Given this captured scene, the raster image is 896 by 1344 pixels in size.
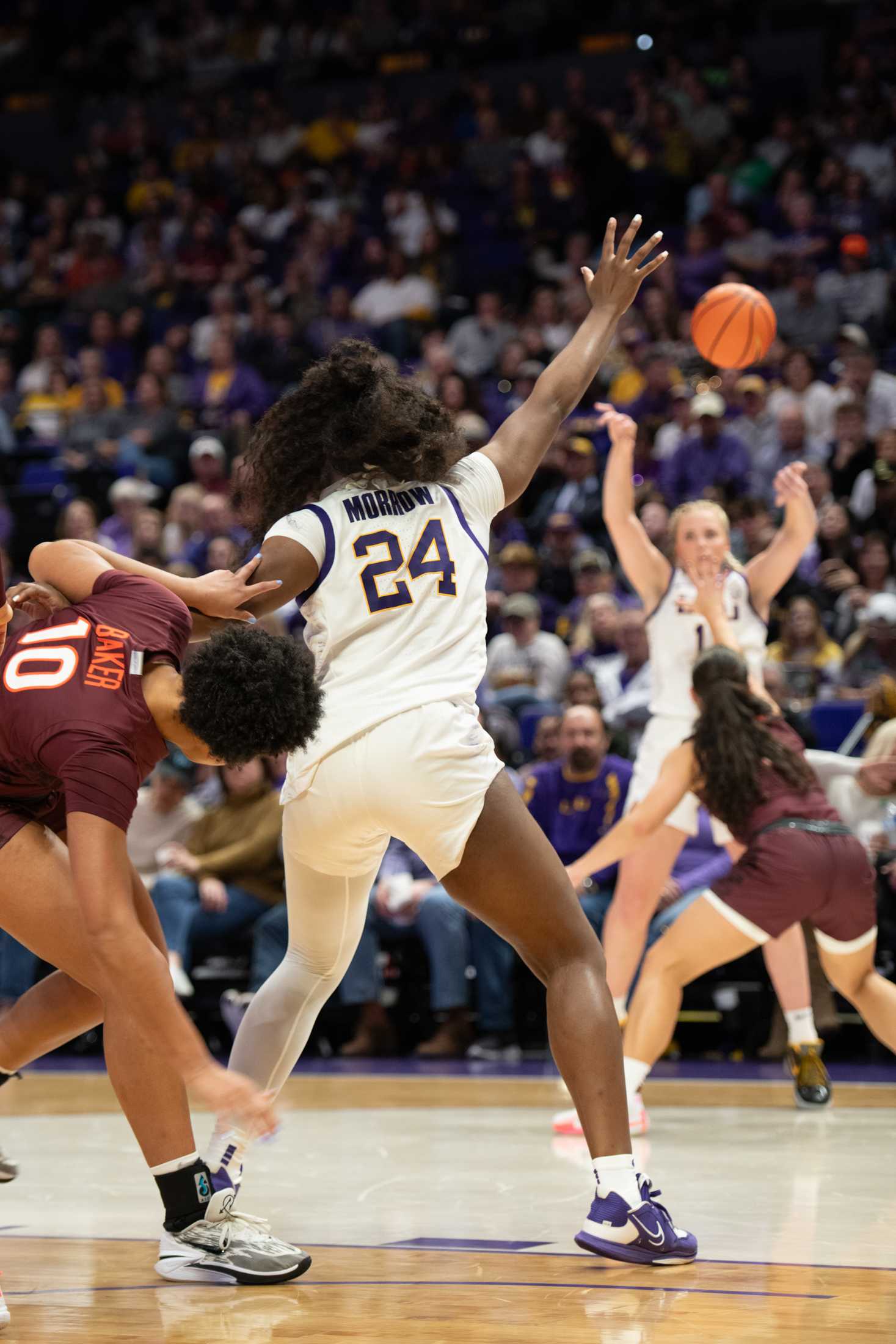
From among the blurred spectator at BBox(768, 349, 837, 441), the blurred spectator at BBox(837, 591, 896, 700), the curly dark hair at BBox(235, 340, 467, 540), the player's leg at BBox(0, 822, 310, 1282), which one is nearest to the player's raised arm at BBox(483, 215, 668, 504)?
the curly dark hair at BBox(235, 340, 467, 540)

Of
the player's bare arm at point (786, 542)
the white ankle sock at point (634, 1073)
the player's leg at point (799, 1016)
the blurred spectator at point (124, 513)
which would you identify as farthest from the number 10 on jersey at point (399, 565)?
the blurred spectator at point (124, 513)

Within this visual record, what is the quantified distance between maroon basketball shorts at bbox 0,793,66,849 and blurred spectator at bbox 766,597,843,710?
5607 millimetres

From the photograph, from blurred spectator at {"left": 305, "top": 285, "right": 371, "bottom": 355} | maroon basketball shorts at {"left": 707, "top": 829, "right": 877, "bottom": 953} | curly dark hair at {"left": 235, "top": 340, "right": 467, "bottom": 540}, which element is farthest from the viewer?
blurred spectator at {"left": 305, "top": 285, "right": 371, "bottom": 355}

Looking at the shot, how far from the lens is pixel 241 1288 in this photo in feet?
11.6

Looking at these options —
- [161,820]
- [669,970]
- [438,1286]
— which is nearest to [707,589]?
[669,970]

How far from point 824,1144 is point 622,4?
1390cm

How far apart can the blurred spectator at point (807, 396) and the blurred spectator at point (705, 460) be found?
0.46 m

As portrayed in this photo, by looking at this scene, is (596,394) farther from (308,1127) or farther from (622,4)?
(308,1127)

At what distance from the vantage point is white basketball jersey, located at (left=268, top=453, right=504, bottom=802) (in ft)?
11.9

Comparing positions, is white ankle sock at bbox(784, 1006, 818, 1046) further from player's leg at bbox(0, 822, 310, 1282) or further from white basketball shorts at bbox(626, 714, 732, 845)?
player's leg at bbox(0, 822, 310, 1282)

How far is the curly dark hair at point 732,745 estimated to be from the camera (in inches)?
223

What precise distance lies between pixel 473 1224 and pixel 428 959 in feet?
14.4

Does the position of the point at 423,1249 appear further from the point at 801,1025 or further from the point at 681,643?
the point at 681,643

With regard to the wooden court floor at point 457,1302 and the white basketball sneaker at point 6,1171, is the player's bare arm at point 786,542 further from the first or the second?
the white basketball sneaker at point 6,1171
